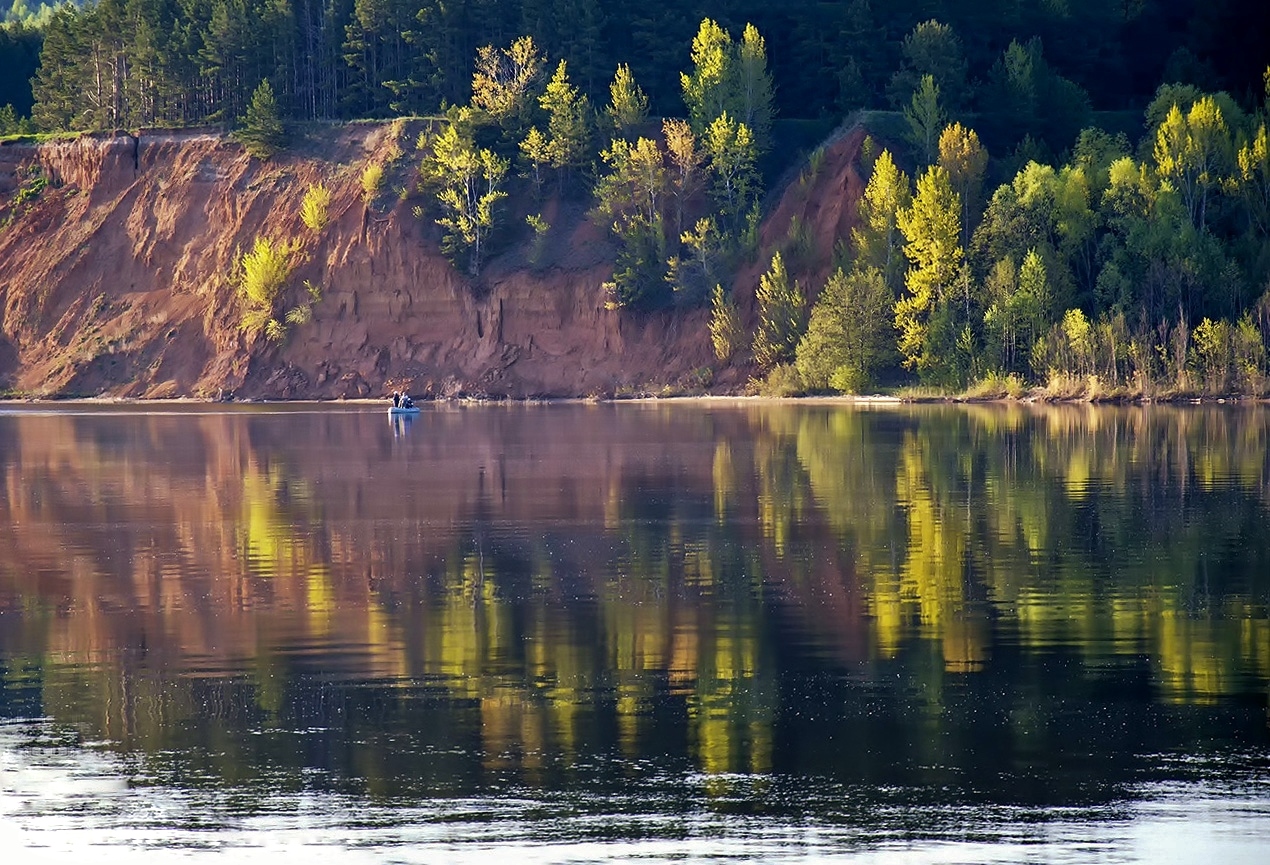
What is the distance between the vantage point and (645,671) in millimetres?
21109

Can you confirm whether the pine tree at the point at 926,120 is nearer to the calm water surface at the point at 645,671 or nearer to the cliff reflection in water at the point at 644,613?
the cliff reflection in water at the point at 644,613

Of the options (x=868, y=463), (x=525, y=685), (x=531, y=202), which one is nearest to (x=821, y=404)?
(x=531, y=202)

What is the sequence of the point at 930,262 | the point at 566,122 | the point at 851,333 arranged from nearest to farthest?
the point at 930,262 < the point at 851,333 < the point at 566,122

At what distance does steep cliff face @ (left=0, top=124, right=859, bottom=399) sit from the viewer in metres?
109

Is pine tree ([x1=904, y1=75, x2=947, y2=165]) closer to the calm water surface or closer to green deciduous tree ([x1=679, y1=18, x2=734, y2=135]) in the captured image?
green deciduous tree ([x1=679, y1=18, x2=734, y2=135])

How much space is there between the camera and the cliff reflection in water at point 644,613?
1784cm

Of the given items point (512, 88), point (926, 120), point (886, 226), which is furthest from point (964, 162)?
point (512, 88)

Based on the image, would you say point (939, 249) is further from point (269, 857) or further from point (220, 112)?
point (269, 857)

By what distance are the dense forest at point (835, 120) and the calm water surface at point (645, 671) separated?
47097 mm

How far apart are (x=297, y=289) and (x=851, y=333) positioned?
127 feet

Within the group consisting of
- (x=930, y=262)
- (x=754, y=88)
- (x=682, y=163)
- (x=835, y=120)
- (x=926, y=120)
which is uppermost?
(x=754, y=88)

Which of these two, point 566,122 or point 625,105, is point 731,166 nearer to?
point 625,105

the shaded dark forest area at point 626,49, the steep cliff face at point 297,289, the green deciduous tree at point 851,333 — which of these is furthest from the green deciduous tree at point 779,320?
the shaded dark forest area at point 626,49

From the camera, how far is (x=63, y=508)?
41.1 m
